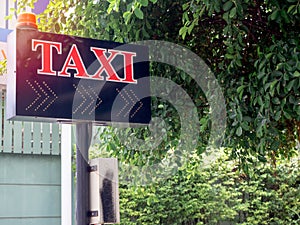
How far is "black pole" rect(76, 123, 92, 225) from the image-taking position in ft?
8.27

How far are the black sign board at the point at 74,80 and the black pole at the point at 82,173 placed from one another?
147 millimetres

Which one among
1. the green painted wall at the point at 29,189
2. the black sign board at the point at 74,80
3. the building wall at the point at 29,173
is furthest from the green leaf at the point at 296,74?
the green painted wall at the point at 29,189

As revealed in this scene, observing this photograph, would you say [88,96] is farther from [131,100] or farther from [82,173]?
[82,173]

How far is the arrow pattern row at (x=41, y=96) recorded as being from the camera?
2371 mm

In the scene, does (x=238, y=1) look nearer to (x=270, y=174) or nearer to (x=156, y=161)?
(x=156, y=161)

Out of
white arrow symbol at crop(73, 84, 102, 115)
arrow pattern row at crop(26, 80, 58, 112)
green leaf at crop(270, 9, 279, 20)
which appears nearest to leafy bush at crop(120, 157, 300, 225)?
green leaf at crop(270, 9, 279, 20)

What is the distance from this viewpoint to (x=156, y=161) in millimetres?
4109

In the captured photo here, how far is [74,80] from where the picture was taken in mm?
2500

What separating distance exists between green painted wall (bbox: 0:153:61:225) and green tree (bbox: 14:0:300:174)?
3.54 meters

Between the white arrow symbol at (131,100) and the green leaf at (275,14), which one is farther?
the green leaf at (275,14)

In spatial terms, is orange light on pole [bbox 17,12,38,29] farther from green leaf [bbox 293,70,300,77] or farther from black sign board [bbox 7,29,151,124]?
green leaf [bbox 293,70,300,77]

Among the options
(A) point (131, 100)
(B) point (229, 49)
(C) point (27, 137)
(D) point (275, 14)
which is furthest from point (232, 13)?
(C) point (27, 137)

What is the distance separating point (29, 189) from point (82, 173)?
16.7 feet

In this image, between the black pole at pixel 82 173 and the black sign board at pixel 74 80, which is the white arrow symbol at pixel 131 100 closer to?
the black sign board at pixel 74 80
